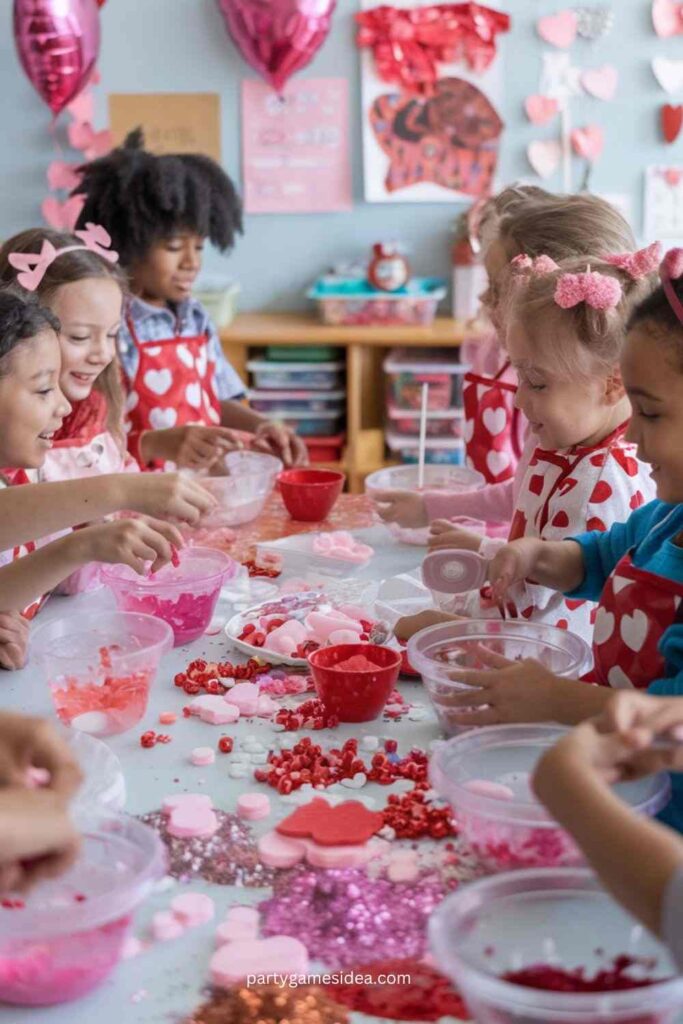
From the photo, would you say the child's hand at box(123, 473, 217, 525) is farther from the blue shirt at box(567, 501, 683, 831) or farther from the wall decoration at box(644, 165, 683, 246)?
the wall decoration at box(644, 165, 683, 246)

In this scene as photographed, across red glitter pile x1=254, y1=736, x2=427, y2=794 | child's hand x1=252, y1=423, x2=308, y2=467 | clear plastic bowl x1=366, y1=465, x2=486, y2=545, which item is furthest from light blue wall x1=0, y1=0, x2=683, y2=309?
red glitter pile x1=254, y1=736, x2=427, y2=794

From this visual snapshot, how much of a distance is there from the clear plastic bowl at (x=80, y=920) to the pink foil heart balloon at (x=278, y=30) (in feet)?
9.64

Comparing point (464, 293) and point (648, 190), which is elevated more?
point (648, 190)

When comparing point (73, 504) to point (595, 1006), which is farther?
point (73, 504)

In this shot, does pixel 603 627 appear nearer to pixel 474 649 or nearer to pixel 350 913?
pixel 474 649

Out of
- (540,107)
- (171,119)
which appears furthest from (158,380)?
(540,107)

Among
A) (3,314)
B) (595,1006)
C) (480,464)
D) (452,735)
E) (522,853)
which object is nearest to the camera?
(595,1006)

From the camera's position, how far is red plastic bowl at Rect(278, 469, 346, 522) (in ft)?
6.49

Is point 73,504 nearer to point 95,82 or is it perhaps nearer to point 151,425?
point 151,425

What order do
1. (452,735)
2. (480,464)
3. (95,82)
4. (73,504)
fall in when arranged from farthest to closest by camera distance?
(95,82), (480,464), (73,504), (452,735)

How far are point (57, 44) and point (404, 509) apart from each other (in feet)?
7.07

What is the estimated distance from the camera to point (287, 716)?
4.06 feet

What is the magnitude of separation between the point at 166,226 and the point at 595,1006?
6.86ft

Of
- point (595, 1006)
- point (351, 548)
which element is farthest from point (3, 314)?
point (595, 1006)
